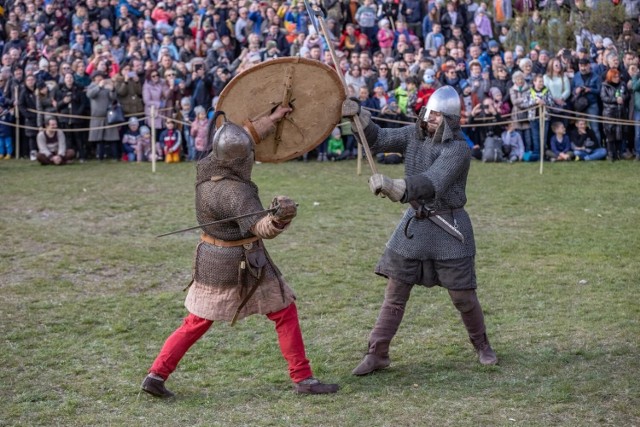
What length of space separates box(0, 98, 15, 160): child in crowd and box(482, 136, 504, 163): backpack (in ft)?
24.7

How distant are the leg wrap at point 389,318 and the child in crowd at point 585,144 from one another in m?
9.08

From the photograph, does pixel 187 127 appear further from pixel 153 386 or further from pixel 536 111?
pixel 153 386

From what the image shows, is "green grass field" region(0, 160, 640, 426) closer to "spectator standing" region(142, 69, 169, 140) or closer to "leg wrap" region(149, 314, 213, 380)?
"leg wrap" region(149, 314, 213, 380)

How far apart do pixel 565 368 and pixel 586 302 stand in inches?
56.3

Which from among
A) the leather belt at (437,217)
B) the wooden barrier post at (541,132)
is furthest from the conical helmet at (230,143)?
the wooden barrier post at (541,132)

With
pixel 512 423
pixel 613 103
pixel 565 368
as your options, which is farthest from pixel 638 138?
pixel 512 423

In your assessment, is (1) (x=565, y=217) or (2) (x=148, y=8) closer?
(1) (x=565, y=217)

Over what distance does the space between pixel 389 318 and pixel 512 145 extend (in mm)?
9118

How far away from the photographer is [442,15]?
16.9 meters

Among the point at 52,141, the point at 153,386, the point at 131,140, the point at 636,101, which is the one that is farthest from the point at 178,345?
the point at 52,141

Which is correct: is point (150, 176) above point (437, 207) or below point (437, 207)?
below

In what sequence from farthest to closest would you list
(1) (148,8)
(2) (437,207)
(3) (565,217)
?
1. (1) (148,8)
2. (3) (565,217)
3. (2) (437,207)

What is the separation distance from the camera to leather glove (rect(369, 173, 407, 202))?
196 inches

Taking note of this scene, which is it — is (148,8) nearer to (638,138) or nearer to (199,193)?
(638,138)
